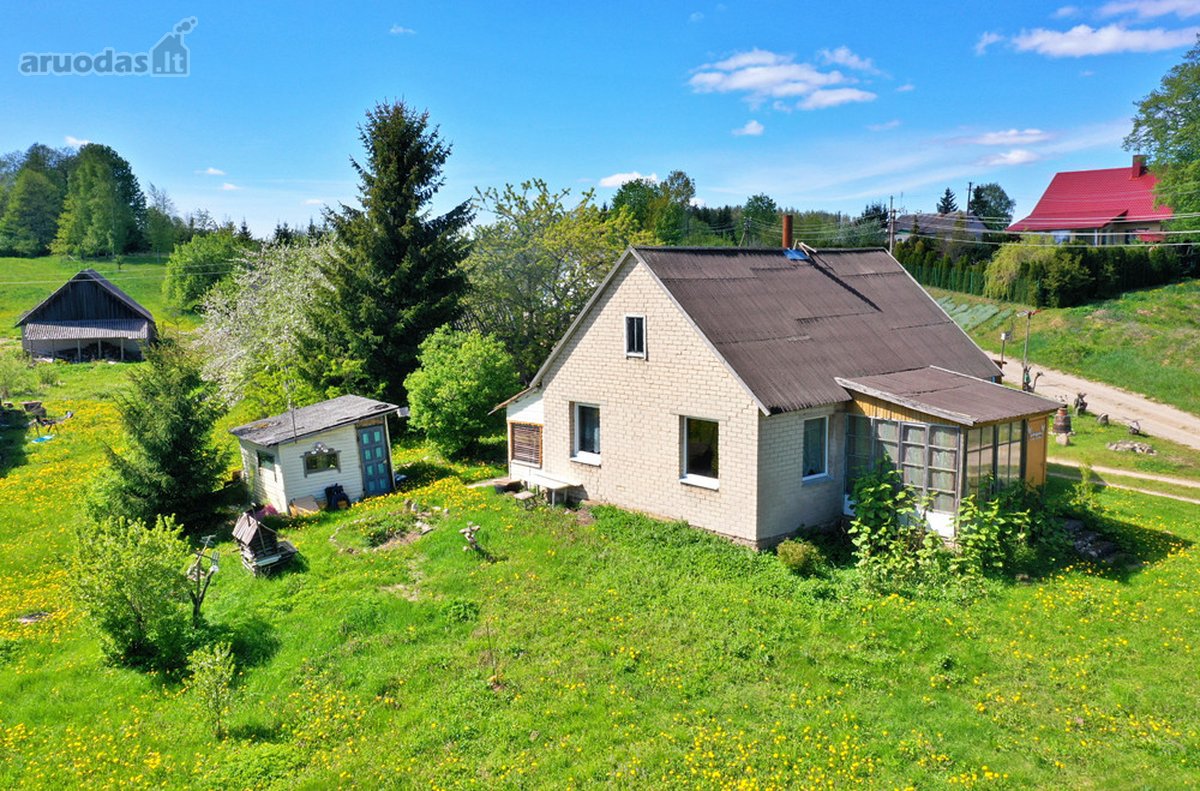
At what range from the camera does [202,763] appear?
33.9ft

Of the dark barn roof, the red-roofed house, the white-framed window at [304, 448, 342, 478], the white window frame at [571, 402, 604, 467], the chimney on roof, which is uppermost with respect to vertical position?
the chimney on roof

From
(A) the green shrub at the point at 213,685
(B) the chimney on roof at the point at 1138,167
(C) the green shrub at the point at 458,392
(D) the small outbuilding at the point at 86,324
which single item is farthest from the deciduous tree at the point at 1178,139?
(D) the small outbuilding at the point at 86,324

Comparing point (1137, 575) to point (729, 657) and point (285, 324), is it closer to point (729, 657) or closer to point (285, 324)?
point (729, 657)

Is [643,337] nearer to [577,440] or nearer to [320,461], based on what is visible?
[577,440]

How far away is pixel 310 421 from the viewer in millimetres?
22359

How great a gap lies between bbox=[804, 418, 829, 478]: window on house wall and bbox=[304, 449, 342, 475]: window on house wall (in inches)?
540

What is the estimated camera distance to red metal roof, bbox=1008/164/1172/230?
58906 mm

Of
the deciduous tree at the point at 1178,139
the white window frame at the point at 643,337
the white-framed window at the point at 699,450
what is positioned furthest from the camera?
the deciduous tree at the point at 1178,139

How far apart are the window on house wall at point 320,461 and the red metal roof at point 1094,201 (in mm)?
61845

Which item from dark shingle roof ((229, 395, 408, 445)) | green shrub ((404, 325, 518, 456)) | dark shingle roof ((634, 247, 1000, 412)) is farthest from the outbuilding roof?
dark shingle roof ((229, 395, 408, 445))

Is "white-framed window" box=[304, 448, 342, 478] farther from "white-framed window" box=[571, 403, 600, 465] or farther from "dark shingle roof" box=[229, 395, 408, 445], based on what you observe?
"white-framed window" box=[571, 403, 600, 465]

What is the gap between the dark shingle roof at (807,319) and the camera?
54.9ft

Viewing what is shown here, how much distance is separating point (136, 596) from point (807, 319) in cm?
1610

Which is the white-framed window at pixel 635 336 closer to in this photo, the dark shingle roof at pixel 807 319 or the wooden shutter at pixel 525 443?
the dark shingle roof at pixel 807 319
